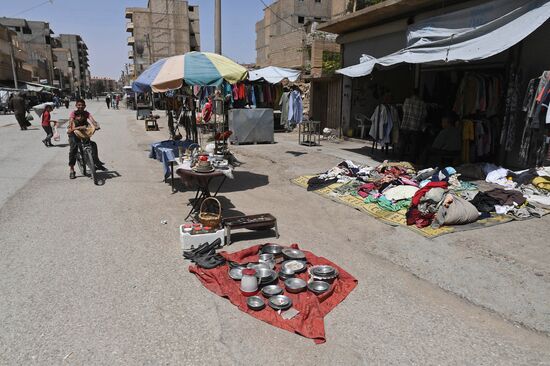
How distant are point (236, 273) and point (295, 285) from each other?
70cm

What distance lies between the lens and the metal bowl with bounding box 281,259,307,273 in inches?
171

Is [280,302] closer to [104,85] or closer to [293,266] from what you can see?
[293,266]

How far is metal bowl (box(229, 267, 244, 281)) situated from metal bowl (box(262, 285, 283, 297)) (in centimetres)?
37

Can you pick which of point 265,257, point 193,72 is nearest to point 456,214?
point 265,257

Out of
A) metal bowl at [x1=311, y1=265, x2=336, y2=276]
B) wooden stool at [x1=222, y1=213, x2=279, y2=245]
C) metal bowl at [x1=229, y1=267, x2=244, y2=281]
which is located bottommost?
metal bowl at [x1=229, y1=267, x2=244, y2=281]

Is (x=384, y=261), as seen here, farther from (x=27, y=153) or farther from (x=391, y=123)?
(x=27, y=153)

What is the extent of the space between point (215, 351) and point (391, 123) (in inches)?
377

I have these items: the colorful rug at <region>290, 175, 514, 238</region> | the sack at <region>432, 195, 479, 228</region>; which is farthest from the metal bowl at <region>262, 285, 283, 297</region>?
the sack at <region>432, 195, 479, 228</region>

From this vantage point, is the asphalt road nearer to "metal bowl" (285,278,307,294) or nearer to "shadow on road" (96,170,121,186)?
"metal bowl" (285,278,307,294)

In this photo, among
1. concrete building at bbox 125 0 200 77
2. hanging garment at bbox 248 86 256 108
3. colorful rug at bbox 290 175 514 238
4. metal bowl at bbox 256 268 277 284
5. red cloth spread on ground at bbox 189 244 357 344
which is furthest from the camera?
concrete building at bbox 125 0 200 77

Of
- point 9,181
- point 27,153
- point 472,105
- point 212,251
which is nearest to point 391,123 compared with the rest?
point 472,105

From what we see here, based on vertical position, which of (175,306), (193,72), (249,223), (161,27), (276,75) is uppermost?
(161,27)

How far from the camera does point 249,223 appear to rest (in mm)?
5289

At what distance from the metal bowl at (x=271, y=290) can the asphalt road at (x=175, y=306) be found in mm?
381
